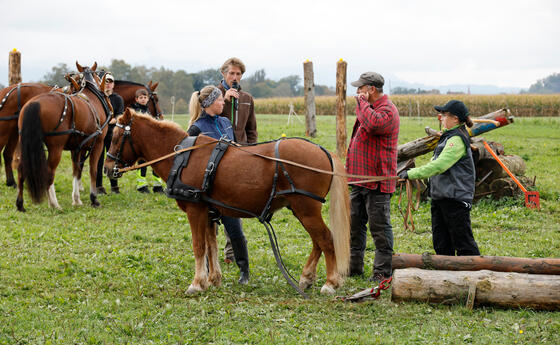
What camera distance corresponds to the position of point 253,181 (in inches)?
215

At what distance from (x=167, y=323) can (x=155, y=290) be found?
1067mm

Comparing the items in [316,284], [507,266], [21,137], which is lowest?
[316,284]

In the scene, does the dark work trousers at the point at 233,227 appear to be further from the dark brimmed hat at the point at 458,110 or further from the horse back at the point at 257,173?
the dark brimmed hat at the point at 458,110

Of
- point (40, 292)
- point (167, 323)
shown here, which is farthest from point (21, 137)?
point (167, 323)

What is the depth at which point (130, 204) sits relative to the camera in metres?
10.6

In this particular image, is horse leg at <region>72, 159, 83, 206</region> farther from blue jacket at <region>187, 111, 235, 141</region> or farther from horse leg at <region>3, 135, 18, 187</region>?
blue jacket at <region>187, 111, 235, 141</region>

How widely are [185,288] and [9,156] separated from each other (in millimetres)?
7715

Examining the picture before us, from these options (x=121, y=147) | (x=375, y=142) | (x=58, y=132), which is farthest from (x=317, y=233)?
(x=58, y=132)

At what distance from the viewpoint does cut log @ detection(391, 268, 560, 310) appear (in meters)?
4.87

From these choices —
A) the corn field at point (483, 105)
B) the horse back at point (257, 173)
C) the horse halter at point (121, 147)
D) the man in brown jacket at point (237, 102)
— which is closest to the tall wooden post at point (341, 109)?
the man in brown jacket at point (237, 102)

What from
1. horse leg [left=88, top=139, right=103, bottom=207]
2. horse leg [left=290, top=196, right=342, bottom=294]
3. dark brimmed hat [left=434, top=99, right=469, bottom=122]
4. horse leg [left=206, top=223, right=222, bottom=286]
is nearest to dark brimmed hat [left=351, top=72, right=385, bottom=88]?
dark brimmed hat [left=434, top=99, right=469, bottom=122]

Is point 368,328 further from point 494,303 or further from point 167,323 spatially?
point 167,323

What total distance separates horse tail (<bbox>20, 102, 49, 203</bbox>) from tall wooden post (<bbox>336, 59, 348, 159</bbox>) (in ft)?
25.4

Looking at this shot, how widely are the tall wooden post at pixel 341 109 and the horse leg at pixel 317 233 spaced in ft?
28.9
